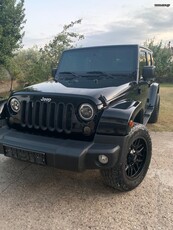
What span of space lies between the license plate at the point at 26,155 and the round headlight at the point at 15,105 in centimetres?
54

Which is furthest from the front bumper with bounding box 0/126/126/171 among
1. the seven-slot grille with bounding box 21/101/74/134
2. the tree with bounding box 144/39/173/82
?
the tree with bounding box 144/39/173/82

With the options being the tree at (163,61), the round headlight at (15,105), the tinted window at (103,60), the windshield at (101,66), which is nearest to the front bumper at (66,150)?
the round headlight at (15,105)

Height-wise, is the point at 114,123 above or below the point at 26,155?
above

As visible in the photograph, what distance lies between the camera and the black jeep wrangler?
2764 mm

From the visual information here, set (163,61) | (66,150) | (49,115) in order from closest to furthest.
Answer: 1. (66,150)
2. (49,115)
3. (163,61)

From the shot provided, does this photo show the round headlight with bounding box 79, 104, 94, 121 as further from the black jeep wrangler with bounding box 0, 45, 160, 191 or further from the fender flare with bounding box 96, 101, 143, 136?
the fender flare with bounding box 96, 101, 143, 136

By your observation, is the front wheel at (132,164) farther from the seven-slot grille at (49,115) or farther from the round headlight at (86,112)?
the seven-slot grille at (49,115)

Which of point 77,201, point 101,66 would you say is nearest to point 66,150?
point 77,201

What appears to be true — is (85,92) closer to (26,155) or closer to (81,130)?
(81,130)

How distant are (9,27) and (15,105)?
1230 centimetres

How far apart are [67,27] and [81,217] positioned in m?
11.0

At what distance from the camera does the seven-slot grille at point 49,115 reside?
3.00 metres

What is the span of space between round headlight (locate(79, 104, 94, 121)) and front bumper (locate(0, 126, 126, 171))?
25cm

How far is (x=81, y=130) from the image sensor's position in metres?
2.98
